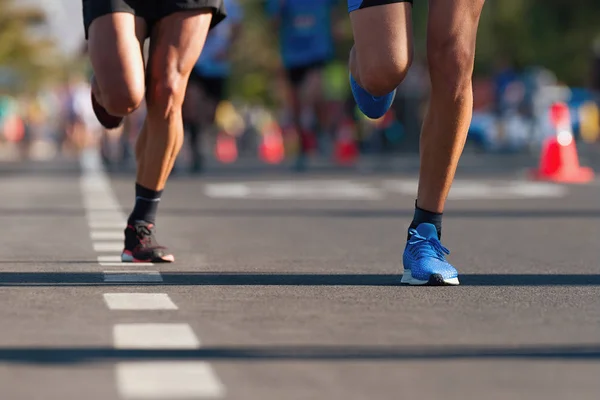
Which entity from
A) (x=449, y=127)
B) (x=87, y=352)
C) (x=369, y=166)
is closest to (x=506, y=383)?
(x=87, y=352)

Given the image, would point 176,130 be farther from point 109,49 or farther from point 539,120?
point 539,120

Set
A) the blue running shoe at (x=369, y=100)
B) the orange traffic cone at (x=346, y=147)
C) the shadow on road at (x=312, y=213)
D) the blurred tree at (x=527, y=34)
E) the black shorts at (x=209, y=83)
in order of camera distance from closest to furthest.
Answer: the blue running shoe at (x=369, y=100)
the shadow on road at (x=312, y=213)
the black shorts at (x=209, y=83)
the orange traffic cone at (x=346, y=147)
the blurred tree at (x=527, y=34)

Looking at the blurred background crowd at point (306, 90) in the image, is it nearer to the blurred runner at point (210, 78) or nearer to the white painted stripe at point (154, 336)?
the blurred runner at point (210, 78)

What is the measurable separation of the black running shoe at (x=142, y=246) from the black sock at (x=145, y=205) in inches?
1.4

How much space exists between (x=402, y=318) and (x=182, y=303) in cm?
84

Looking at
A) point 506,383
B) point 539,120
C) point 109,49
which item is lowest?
point 539,120

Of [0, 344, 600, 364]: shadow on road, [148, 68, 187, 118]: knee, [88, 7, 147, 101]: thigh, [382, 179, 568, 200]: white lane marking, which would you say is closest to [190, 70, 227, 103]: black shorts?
[382, 179, 568, 200]: white lane marking

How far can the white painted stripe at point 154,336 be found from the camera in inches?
186

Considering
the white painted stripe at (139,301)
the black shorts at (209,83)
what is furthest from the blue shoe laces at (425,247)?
the black shorts at (209,83)

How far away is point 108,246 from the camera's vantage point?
8.89 meters

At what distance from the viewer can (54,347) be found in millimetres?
4691

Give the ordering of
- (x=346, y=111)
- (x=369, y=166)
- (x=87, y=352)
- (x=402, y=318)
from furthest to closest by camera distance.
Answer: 1. (x=346, y=111)
2. (x=369, y=166)
3. (x=402, y=318)
4. (x=87, y=352)

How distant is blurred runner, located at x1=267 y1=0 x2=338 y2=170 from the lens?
20.5m

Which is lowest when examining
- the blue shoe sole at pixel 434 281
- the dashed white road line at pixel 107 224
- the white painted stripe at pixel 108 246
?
the dashed white road line at pixel 107 224
